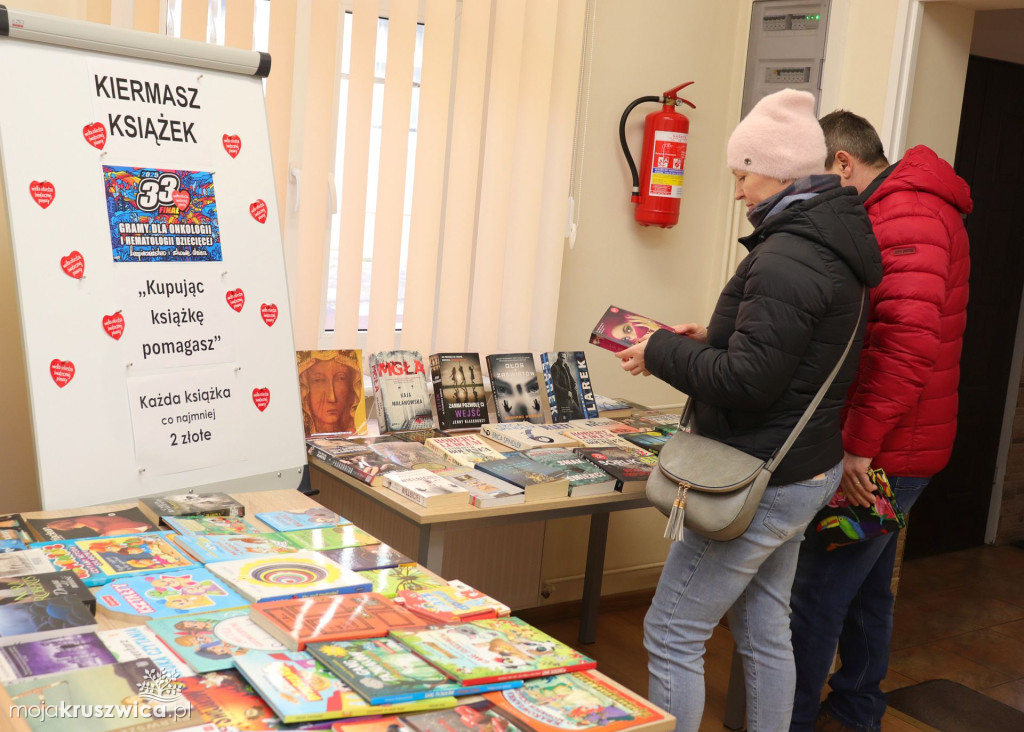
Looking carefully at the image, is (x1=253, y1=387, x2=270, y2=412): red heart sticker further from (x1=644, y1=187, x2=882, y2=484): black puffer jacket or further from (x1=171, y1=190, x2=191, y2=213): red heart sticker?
(x1=644, y1=187, x2=882, y2=484): black puffer jacket

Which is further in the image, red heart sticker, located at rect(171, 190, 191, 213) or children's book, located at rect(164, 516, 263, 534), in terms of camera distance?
red heart sticker, located at rect(171, 190, 191, 213)

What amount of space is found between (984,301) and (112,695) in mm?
4179

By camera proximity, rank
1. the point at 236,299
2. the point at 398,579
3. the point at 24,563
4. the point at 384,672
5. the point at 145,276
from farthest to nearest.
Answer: the point at 236,299, the point at 145,276, the point at 398,579, the point at 24,563, the point at 384,672

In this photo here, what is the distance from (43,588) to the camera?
57.1 inches

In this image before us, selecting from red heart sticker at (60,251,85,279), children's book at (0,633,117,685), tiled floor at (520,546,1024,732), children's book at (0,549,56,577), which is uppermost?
red heart sticker at (60,251,85,279)

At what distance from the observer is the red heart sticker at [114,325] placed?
6.53 feet

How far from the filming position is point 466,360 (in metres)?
2.93

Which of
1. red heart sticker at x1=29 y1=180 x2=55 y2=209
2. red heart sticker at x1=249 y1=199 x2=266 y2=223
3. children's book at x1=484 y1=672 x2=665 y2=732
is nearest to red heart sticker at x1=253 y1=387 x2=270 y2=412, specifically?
red heart sticker at x1=249 y1=199 x2=266 y2=223

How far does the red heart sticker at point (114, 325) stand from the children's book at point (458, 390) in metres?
1.05

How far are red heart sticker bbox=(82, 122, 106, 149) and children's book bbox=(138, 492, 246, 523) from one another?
0.76 meters

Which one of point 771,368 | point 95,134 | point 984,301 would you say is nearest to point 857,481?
point 771,368

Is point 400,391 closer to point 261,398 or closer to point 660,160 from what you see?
point 261,398

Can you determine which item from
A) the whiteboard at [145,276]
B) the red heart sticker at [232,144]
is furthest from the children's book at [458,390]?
the red heart sticker at [232,144]

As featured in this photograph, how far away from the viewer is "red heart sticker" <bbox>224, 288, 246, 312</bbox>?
221 centimetres
